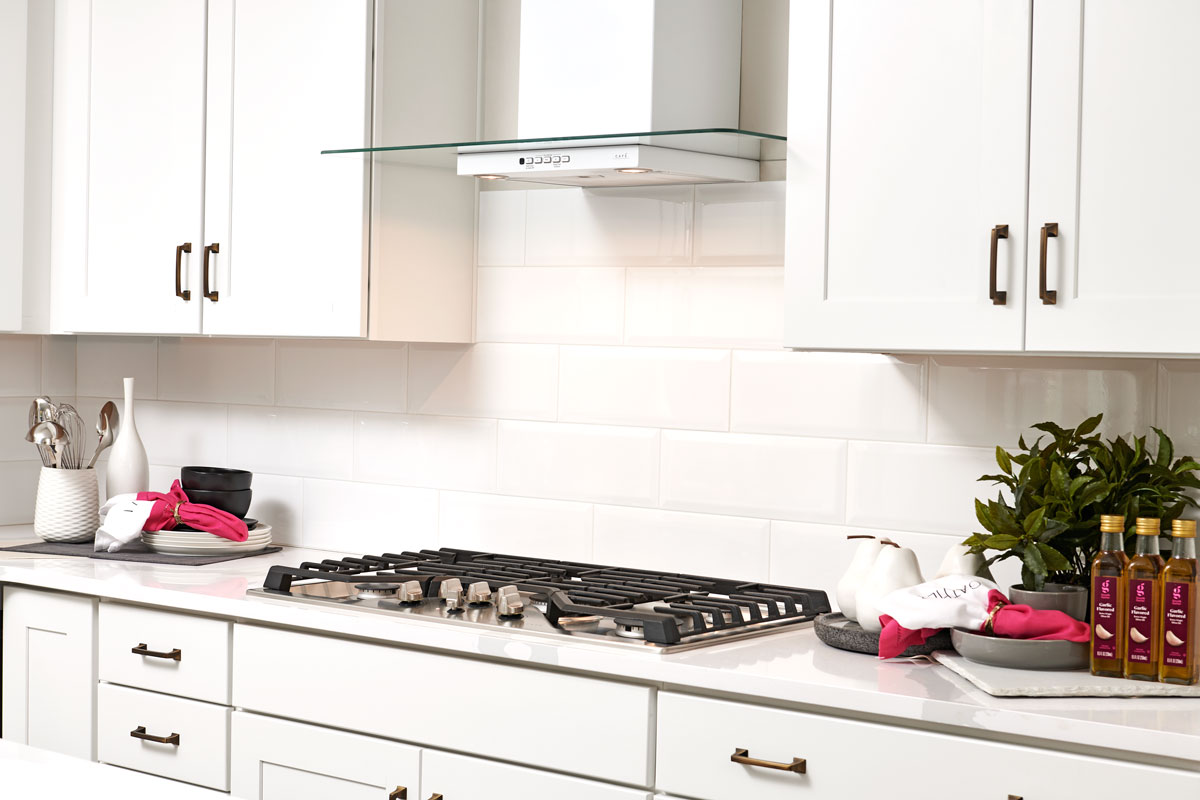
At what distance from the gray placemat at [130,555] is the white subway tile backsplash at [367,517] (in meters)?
0.18

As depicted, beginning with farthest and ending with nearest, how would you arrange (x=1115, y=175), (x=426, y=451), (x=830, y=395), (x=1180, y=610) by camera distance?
(x=426, y=451)
(x=830, y=395)
(x=1115, y=175)
(x=1180, y=610)

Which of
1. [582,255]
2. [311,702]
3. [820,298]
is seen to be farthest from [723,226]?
[311,702]

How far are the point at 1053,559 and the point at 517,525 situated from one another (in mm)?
1337

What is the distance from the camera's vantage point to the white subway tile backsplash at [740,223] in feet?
8.79

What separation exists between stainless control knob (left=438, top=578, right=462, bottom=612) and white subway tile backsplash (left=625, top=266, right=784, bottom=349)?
2.33 ft

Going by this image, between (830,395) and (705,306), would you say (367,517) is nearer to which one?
(705,306)

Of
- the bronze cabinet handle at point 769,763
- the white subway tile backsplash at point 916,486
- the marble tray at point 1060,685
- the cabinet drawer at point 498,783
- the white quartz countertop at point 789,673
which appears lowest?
the cabinet drawer at point 498,783

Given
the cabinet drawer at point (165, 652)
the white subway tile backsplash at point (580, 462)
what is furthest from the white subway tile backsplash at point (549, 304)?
the cabinet drawer at point (165, 652)

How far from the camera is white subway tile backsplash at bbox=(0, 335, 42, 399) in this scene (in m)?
3.67

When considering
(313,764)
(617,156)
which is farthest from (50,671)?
(617,156)

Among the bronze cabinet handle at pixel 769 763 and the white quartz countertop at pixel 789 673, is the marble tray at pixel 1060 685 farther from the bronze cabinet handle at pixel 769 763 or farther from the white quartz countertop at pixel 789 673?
the bronze cabinet handle at pixel 769 763

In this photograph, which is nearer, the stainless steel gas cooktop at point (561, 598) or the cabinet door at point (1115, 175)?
the cabinet door at point (1115, 175)

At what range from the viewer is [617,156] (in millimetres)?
2424

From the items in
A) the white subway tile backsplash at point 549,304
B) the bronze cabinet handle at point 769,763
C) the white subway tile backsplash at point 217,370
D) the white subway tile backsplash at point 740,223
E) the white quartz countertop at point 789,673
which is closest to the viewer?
the white quartz countertop at point 789,673
